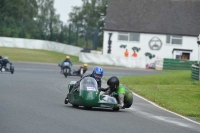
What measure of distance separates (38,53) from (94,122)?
178 ft

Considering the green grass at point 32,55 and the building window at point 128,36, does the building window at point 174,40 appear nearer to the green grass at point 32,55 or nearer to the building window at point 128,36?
the building window at point 128,36

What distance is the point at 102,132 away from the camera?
39.8 feet

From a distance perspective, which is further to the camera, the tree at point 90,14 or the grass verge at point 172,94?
the tree at point 90,14

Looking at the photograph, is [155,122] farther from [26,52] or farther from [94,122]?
[26,52]

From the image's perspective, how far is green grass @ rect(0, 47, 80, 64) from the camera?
198 ft

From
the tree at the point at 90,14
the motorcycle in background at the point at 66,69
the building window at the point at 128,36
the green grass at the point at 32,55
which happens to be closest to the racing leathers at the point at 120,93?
the motorcycle in background at the point at 66,69

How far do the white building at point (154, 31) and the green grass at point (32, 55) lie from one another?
20.8ft

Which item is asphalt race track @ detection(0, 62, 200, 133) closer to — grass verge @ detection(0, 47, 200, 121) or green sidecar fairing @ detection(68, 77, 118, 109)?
green sidecar fairing @ detection(68, 77, 118, 109)

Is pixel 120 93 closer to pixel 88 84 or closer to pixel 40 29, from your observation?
pixel 88 84

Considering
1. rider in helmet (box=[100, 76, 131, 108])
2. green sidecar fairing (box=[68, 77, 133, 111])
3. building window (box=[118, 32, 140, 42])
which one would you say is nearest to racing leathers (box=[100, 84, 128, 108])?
rider in helmet (box=[100, 76, 131, 108])

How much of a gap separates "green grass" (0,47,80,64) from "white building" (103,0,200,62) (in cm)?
635

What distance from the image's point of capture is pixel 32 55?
64.6 m

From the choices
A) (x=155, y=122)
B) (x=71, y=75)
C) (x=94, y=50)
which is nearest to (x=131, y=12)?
(x=94, y=50)

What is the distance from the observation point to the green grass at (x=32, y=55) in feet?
198
